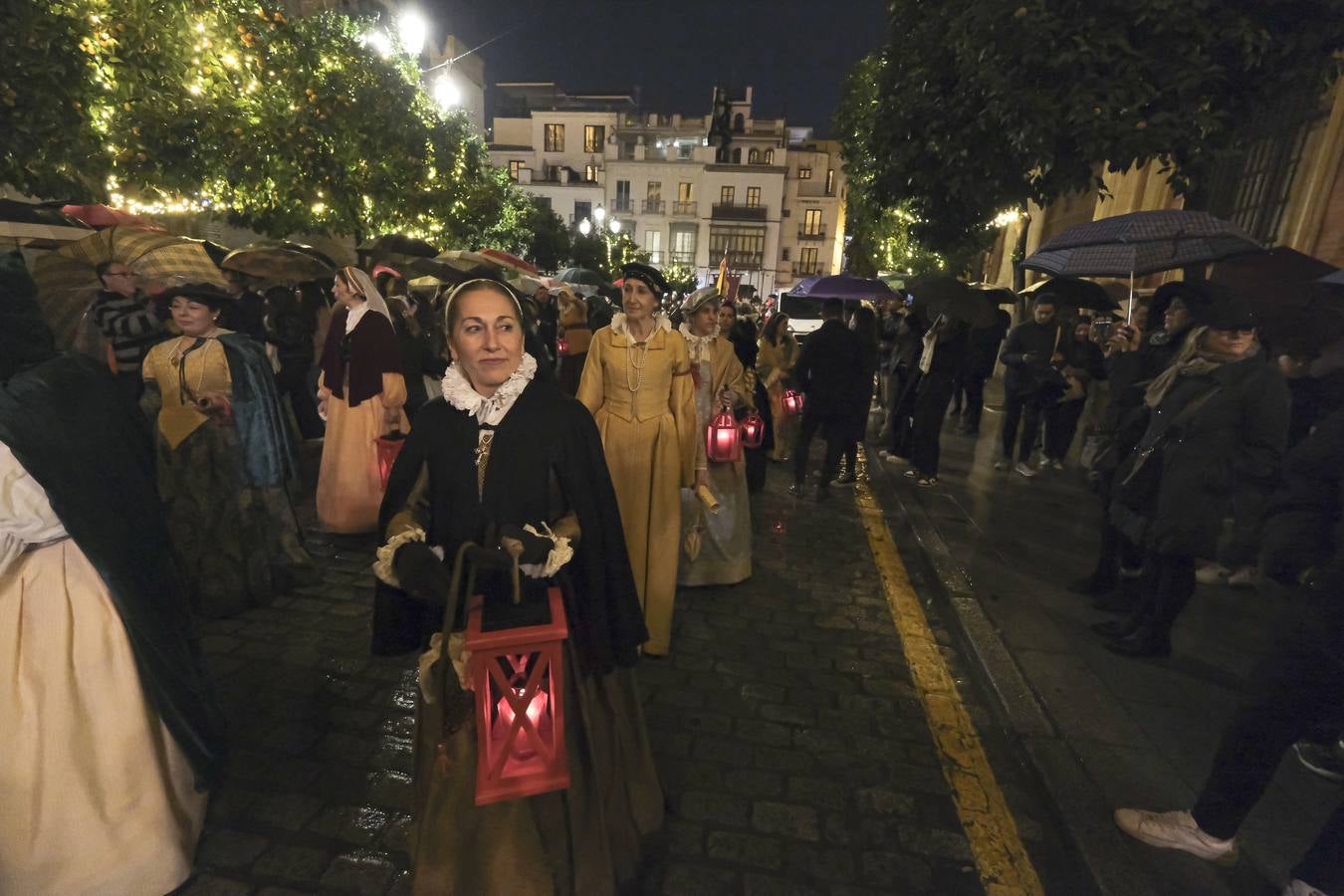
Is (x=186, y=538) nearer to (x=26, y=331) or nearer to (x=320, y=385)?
(x=320, y=385)

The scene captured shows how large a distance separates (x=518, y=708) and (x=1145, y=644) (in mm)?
3947

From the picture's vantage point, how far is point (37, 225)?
6.55 m

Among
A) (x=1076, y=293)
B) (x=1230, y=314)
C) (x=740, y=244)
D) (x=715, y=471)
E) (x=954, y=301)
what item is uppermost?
(x=740, y=244)

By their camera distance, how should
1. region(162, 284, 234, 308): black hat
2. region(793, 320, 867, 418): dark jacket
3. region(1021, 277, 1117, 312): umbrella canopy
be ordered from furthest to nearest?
region(1021, 277, 1117, 312): umbrella canopy, region(793, 320, 867, 418): dark jacket, region(162, 284, 234, 308): black hat

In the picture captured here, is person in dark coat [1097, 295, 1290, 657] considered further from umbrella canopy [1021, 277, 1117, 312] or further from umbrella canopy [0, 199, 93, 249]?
umbrella canopy [0, 199, 93, 249]

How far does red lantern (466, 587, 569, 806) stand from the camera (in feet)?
5.84

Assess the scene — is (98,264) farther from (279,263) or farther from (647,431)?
(647,431)

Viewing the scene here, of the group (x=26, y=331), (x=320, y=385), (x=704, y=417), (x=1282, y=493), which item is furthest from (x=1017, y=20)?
(x=26, y=331)

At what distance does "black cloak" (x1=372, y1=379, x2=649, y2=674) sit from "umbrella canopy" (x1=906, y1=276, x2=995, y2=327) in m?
6.33

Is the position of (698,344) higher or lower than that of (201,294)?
lower

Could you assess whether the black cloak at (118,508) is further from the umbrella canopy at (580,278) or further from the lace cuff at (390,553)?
the umbrella canopy at (580,278)

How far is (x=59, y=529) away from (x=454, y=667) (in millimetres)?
1425

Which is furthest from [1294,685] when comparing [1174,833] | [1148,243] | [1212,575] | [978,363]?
[978,363]

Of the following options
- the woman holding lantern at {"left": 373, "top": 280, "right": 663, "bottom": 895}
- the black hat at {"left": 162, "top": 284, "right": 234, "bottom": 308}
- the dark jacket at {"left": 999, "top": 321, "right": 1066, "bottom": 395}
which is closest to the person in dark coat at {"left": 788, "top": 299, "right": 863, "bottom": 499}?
the dark jacket at {"left": 999, "top": 321, "right": 1066, "bottom": 395}
